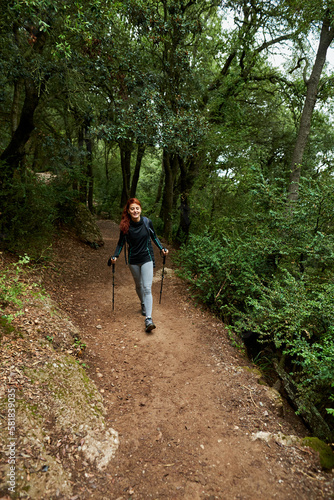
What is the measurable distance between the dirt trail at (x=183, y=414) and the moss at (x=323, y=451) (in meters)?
0.09

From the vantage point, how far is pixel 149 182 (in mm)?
22578

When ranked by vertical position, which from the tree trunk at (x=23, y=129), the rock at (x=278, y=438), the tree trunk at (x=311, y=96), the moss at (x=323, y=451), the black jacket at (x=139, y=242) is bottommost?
the rock at (x=278, y=438)

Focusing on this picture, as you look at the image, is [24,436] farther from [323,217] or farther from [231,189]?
[231,189]

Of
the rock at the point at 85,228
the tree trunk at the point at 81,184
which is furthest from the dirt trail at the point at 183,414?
the tree trunk at the point at 81,184

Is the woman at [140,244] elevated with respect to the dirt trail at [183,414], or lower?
elevated

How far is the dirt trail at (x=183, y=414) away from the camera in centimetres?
238

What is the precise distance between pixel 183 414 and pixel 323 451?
5.03 ft

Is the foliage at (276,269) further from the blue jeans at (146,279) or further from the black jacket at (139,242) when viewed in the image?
the black jacket at (139,242)


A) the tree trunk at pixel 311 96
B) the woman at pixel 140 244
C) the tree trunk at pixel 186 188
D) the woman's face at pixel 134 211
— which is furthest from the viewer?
the tree trunk at pixel 186 188

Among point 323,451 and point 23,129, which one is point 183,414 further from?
point 23,129

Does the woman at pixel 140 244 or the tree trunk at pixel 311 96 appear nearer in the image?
the woman at pixel 140 244

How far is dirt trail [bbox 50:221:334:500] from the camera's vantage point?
2379 mm

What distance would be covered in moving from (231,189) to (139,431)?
881 cm

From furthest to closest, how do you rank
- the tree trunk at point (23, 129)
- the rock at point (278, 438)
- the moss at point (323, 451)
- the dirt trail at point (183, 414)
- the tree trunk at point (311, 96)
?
the tree trunk at point (311, 96) → the tree trunk at point (23, 129) → the rock at point (278, 438) → the moss at point (323, 451) → the dirt trail at point (183, 414)
